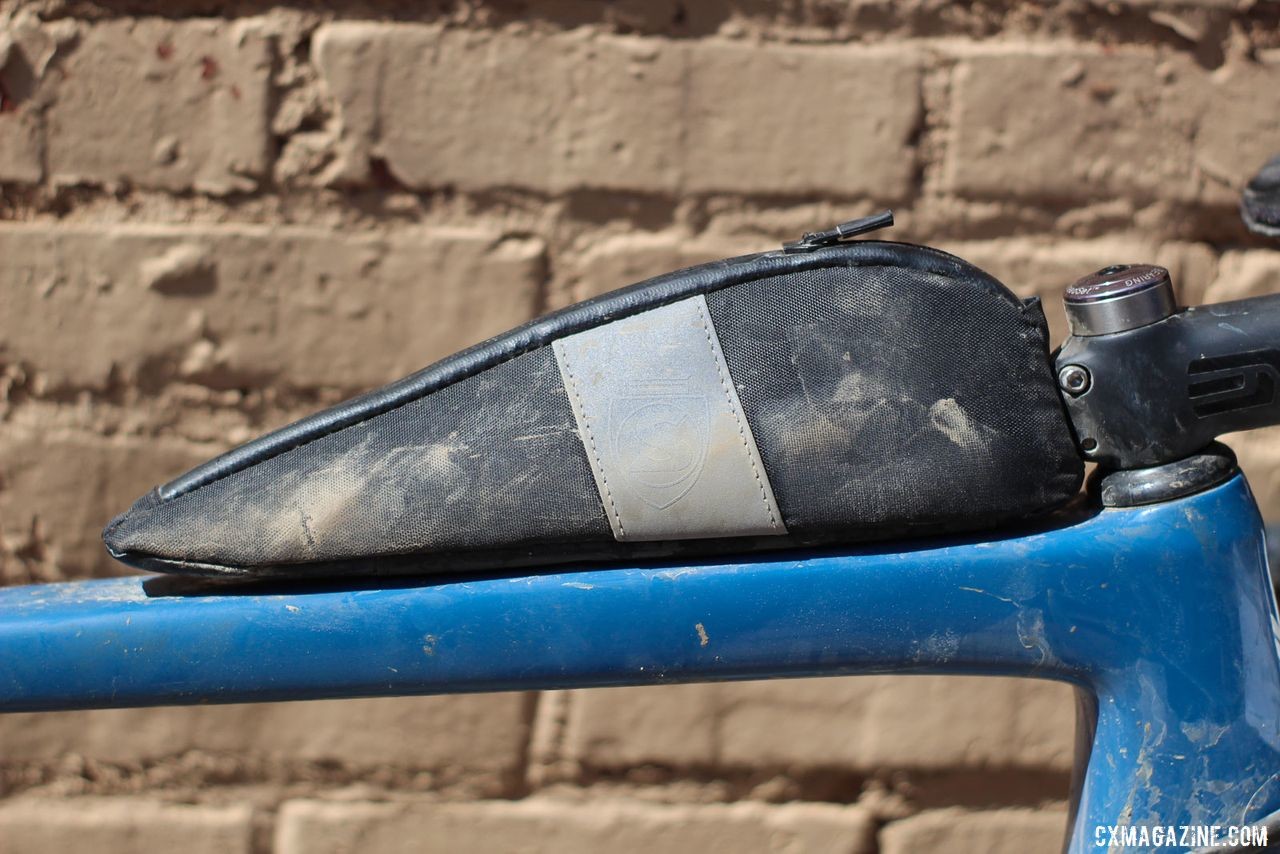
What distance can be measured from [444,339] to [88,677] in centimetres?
55

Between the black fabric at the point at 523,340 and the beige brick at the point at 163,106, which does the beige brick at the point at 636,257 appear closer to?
the beige brick at the point at 163,106

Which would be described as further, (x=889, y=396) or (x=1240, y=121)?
(x=1240, y=121)

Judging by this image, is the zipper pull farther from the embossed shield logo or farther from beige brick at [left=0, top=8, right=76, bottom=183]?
beige brick at [left=0, top=8, right=76, bottom=183]

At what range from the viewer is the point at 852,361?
1.87 feet

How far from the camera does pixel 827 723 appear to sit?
1.18 m

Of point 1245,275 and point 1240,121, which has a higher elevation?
point 1240,121

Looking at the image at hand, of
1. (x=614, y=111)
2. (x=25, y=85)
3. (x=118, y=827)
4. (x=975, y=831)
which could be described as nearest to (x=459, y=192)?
(x=614, y=111)

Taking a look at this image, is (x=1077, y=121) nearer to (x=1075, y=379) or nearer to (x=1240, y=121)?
(x=1240, y=121)

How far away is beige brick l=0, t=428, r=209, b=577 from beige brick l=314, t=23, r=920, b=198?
1.14 ft

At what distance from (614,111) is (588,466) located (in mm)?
585

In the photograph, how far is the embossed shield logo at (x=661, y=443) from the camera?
0.56 m

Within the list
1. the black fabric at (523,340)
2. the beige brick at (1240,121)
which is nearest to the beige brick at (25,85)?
the black fabric at (523,340)

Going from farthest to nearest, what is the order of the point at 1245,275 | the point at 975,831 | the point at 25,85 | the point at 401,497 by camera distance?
the point at 975,831 < the point at 1245,275 < the point at 25,85 < the point at 401,497

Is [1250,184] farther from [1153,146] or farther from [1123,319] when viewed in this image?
[1153,146]
